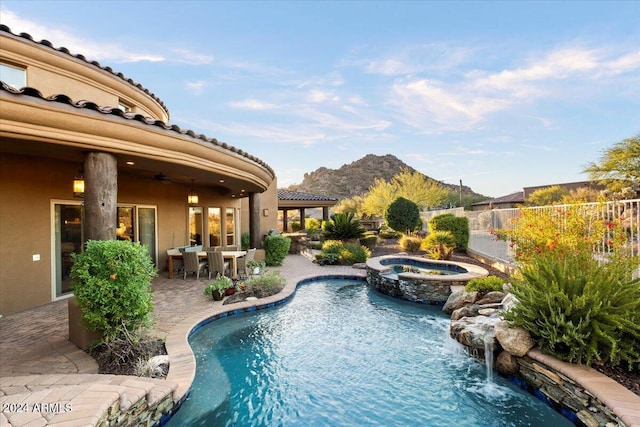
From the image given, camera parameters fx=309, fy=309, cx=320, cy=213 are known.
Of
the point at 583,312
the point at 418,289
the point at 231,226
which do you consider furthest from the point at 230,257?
the point at 583,312

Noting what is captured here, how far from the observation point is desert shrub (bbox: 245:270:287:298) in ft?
28.5

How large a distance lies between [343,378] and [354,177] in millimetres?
74489

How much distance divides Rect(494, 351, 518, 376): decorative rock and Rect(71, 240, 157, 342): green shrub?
5.63 m

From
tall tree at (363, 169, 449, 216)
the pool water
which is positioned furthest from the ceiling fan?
tall tree at (363, 169, 449, 216)

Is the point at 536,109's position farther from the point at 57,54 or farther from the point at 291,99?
the point at 57,54

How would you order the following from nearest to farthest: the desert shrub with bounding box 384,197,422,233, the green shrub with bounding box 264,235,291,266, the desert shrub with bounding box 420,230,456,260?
1. the green shrub with bounding box 264,235,291,266
2. the desert shrub with bounding box 420,230,456,260
3. the desert shrub with bounding box 384,197,422,233

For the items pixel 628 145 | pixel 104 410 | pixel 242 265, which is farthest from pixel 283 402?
pixel 628 145

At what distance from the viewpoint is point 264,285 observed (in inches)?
351

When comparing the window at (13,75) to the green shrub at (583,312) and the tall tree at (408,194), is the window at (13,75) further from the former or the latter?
the tall tree at (408,194)

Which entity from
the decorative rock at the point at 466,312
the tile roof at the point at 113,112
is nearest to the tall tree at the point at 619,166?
the decorative rock at the point at 466,312

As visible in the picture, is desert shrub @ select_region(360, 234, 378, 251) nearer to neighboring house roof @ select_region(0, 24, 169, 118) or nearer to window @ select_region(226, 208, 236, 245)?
window @ select_region(226, 208, 236, 245)

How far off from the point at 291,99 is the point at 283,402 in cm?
1728

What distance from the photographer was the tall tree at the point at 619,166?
22250 mm

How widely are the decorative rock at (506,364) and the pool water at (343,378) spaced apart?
0.47ft
